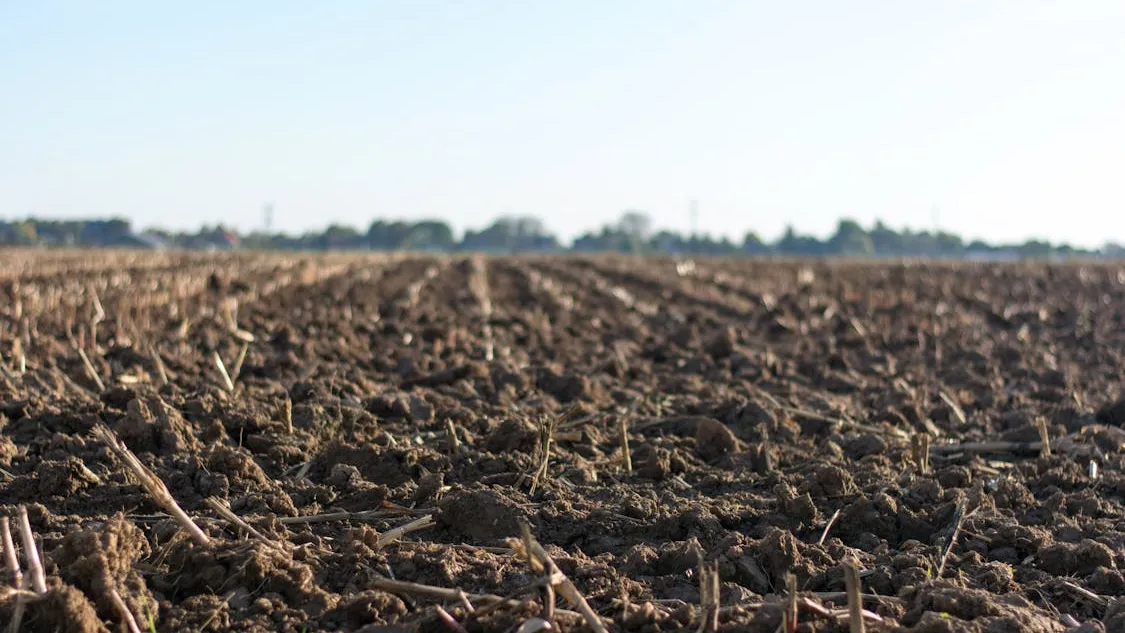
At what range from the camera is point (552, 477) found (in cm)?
510

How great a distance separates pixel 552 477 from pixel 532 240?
104700mm

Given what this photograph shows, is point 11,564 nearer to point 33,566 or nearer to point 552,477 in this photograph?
point 33,566

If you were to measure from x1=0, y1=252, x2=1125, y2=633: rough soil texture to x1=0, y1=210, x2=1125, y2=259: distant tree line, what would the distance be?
63003 millimetres

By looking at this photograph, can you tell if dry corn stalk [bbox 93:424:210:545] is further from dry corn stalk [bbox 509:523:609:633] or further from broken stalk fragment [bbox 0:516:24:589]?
dry corn stalk [bbox 509:523:609:633]

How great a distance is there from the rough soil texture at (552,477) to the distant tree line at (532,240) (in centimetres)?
6300

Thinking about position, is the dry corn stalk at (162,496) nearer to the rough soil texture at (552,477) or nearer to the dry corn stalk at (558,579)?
the rough soil texture at (552,477)

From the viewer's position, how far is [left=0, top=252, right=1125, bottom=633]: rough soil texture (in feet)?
11.3

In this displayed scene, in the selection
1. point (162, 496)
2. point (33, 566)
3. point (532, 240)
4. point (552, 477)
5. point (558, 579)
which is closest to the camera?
point (558, 579)

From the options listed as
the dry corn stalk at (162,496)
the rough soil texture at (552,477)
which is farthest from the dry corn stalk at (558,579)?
the dry corn stalk at (162,496)

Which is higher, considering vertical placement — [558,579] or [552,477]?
[558,579]

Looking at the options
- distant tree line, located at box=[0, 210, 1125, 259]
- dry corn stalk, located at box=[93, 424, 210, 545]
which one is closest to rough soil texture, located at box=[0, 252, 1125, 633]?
dry corn stalk, located at box=[93, 424, 210, 545]

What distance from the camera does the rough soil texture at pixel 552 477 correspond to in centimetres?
343

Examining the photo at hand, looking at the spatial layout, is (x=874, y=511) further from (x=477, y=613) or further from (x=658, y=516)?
(x=477, y=613)

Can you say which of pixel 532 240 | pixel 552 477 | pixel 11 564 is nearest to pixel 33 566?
pixel 11 564
